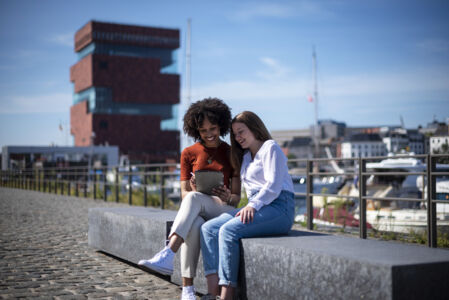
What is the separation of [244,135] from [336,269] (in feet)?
4.40

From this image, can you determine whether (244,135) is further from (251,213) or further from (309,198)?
(309,198)

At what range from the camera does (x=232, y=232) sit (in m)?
3.76

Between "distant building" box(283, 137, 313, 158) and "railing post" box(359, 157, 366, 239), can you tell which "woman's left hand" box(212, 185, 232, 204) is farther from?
"distant building" box(283, 137, 313, 158)

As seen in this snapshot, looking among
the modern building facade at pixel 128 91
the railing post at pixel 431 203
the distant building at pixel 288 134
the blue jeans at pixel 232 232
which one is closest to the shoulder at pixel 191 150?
the blue jeans at pixel 232 232

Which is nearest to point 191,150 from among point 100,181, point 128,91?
point 100,181

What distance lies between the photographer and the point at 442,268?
2816 millimetres

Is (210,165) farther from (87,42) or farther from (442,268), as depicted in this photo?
(87,42)

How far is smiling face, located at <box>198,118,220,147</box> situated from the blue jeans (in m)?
0.68

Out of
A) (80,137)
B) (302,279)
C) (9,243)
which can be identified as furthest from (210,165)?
(80,137)

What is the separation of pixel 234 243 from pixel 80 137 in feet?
281

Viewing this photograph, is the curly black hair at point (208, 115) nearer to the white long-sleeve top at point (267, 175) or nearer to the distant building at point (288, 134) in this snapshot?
the white long-sleeve top at point (267, 175)

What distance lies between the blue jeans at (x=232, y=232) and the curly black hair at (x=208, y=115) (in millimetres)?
812

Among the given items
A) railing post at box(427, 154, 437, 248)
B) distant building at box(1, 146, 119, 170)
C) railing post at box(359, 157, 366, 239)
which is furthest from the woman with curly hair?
distant building at box(1, 146, 119, 170)

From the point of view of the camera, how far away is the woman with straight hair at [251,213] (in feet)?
12.3
